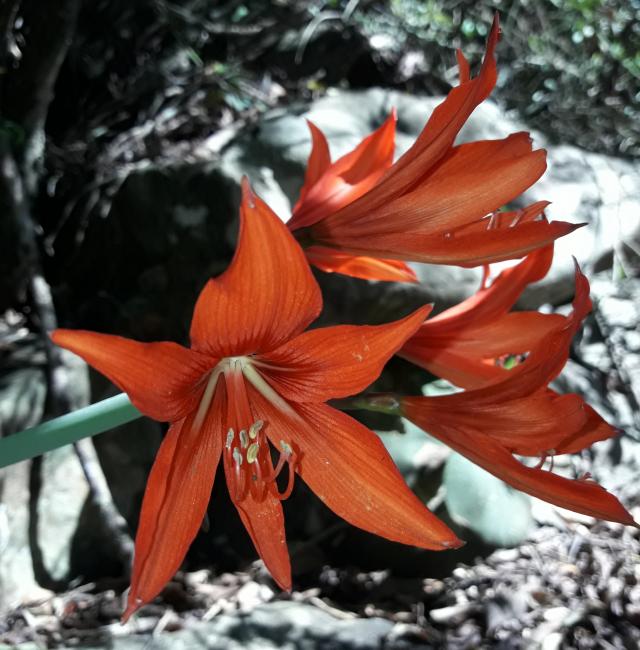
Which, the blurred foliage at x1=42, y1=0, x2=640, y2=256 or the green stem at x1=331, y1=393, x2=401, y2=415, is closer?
the green stem at x1=331, y1=393, x2=401, y2=415

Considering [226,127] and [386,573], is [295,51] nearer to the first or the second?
[226,127]

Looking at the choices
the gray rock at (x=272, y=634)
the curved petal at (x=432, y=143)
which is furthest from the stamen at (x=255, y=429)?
the gray rock at (x=272, y=634)

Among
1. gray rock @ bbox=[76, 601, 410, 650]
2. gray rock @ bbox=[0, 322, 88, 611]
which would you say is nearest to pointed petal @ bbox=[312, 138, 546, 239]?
gray rock @ bbox=[76, 601, 410, 650]

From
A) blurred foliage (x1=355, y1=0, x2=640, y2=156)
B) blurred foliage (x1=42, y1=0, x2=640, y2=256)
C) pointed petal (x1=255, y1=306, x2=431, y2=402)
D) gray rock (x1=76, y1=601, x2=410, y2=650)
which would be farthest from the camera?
blurred foliage (x1=355, y1=0, x2=640, y2=156)

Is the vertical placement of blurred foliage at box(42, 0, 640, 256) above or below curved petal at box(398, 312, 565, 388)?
above

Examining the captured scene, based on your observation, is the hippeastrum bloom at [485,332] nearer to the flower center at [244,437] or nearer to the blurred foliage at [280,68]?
the flower center at [244,437]

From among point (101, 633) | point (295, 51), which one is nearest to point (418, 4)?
point (295, 51)

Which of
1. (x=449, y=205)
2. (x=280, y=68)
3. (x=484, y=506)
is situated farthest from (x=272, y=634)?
(x=280, y=68)

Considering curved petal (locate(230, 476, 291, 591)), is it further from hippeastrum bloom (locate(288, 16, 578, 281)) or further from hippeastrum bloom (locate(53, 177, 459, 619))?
hippeastrum bloom (locate(288, 16, 578, 281))
